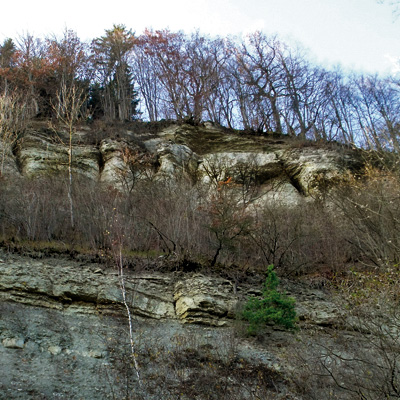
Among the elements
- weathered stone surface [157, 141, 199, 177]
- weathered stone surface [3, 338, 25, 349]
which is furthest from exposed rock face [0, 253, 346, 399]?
weathered stone surface [157, 141, 199, 177]

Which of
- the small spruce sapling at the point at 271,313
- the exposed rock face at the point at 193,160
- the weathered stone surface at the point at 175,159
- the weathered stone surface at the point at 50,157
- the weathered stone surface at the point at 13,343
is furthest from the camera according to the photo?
the weathered stone surface at the point at 175,159

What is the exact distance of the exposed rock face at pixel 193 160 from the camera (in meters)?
19.7

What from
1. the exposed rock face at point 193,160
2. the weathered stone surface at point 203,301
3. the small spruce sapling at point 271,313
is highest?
A: the exposed rock face at point 193,160

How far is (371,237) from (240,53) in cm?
2105

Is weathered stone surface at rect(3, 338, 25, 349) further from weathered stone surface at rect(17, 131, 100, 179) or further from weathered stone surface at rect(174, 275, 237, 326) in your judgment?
weathered stone surface at rect(17, 131, 100, 179)

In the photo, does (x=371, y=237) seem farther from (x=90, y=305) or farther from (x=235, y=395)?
(x=90, y=305)

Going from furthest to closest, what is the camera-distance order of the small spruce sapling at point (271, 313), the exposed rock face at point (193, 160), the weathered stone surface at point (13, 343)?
the exposed rock face at point (193, 160)
the small spruce sapling at point (271, 313)
the weathered stone surface at point (13, 343)

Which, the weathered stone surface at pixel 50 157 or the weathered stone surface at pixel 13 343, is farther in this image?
the weathered stone surface at pixel 50 157

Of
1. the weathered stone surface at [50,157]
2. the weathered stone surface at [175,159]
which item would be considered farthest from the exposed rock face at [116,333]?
the weathered stone surface at [175,159]

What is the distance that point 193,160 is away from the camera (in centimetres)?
2239

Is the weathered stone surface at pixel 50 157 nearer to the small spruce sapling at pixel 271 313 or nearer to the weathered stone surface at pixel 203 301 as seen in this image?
the weathered stone surface at pixel 203 301

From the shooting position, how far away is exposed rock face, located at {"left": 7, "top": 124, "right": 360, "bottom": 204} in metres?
19.7

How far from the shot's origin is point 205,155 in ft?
75.6

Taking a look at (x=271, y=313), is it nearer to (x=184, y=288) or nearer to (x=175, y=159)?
(x=184, y=288)
